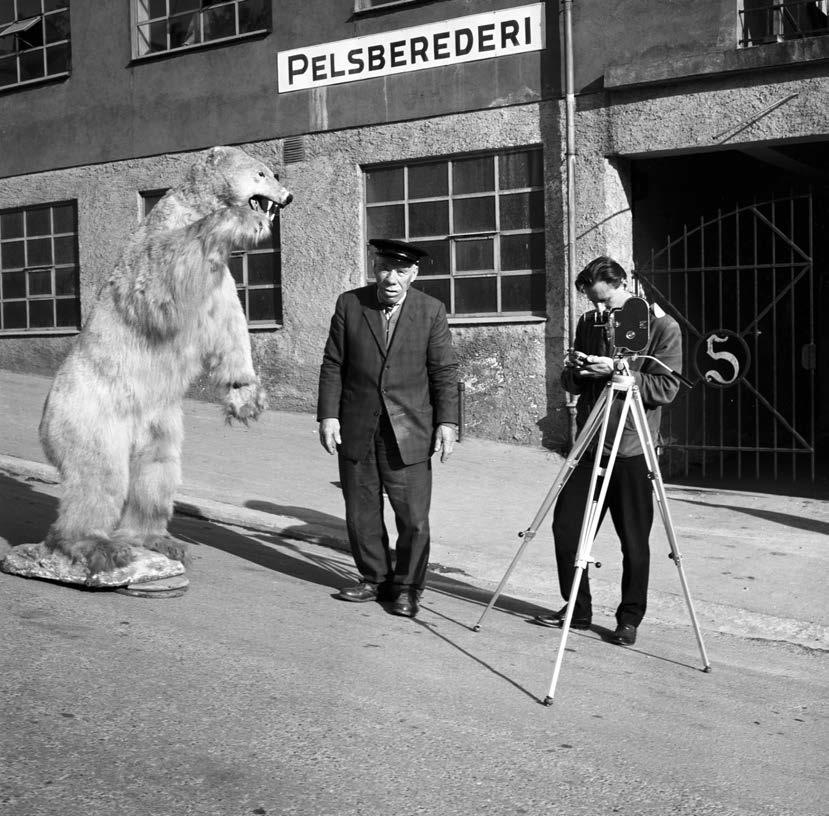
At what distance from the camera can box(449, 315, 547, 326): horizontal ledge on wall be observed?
11.5 m

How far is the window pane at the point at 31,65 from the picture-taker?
15.4 metres

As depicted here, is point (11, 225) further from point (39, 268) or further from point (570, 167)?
point (570, 167)

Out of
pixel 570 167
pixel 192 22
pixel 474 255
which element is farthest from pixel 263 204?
pixel 192 22

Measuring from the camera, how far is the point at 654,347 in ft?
17.6

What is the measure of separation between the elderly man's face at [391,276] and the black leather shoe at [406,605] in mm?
1515

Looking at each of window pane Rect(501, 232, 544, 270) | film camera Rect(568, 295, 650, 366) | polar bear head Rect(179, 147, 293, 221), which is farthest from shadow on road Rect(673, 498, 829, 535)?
polar bear head Rect(179, 147, 293, 221)

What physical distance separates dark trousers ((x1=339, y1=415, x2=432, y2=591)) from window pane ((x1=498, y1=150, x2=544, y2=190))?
6.32 metres

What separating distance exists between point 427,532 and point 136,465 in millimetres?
1532

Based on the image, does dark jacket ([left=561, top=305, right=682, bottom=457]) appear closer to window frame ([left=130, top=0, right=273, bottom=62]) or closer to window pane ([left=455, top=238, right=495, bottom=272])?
window pane ([left=455, top=238, right=495, bottom=272])

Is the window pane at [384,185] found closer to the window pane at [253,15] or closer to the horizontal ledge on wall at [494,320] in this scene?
the horizontal ledge on wall at [494,320]

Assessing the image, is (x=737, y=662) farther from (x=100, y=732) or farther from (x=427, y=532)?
(x=100, y=732)

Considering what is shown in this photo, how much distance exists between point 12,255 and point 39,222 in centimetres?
79

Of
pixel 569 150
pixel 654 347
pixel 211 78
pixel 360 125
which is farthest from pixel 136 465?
pixel 211 78

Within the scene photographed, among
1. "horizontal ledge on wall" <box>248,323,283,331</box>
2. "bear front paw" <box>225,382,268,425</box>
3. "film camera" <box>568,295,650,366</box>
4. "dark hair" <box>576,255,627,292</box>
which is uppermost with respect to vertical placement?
"dark hair" <box>576,255,627,292</box>
